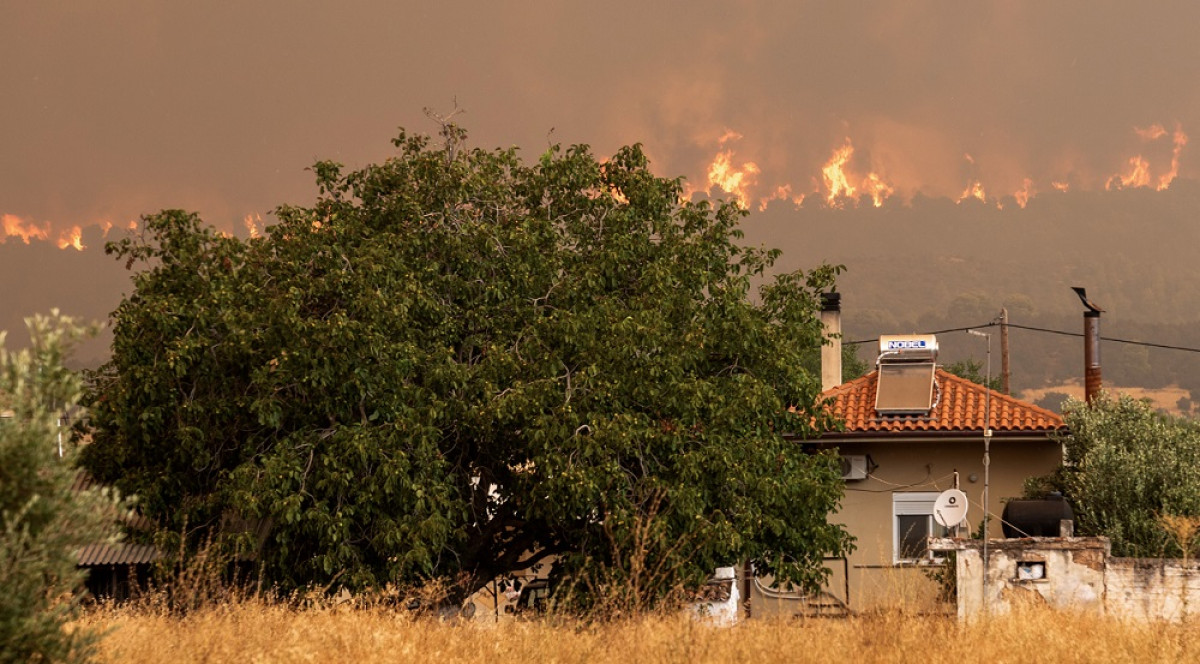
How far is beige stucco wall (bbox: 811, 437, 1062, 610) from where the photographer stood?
24844mm

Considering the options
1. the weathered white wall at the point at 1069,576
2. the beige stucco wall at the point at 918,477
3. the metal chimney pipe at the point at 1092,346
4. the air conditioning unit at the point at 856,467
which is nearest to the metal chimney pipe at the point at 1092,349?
the metal chimney pipe at the point at 1092,346

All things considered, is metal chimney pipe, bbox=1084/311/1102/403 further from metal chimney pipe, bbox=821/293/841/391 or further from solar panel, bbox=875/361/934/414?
metal chimney pipe, bbox=821/293/841/391

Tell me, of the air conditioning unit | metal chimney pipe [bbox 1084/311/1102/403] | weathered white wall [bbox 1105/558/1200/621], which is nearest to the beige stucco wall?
the air conditioning unit

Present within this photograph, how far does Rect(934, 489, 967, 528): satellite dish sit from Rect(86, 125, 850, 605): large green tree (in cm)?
166

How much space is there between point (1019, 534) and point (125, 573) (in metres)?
15.6

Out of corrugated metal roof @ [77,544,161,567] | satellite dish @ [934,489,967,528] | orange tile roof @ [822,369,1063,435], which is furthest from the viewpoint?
orange tile roof @ [822,369,1063,435]

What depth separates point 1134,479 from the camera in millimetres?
20672

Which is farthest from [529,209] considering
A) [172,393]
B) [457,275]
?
[172,393]

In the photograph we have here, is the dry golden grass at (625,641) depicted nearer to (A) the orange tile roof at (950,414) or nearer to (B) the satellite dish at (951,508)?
(B) the satellite dish at (951,508)

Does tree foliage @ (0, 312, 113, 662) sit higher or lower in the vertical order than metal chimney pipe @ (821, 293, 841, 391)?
lower

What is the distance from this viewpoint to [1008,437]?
24.2 meters

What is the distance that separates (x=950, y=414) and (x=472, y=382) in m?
10.9

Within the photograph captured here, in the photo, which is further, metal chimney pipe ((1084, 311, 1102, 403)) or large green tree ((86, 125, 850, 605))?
metal chimney pipe ((1084, 311, 1102, 403))

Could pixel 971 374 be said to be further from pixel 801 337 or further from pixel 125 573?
pixel 125 573
